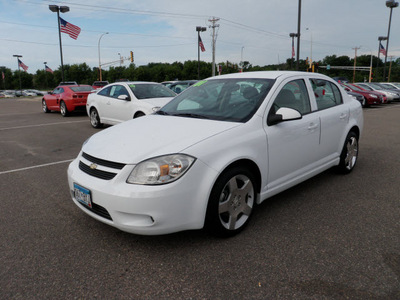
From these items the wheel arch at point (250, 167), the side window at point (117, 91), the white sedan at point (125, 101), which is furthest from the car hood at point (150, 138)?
the side window at point (117, 91)

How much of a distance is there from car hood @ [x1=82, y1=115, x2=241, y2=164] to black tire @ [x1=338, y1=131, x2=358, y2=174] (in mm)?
2381

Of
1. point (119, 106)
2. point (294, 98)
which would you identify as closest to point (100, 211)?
point (294, 98)

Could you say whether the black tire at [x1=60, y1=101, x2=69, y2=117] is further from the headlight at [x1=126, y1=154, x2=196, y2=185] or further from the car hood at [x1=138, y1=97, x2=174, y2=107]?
the headlight at [x1=126, y1=154, x2=196, y2=185]

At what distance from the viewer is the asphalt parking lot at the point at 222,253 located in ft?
7.71

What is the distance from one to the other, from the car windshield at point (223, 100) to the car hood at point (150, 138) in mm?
199

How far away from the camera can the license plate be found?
286 centimetres

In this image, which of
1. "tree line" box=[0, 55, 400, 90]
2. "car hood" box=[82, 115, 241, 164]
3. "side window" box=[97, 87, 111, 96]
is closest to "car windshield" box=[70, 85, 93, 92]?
"side window" box=[97, 87, 111, 96]

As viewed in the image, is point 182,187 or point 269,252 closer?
point 182,187

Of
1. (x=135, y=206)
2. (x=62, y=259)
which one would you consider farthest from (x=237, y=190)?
(x=62, y=259)

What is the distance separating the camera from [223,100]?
3.70m

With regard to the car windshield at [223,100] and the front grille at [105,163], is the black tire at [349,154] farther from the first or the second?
the front grille at [105,163]

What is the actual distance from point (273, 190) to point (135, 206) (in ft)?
5.07

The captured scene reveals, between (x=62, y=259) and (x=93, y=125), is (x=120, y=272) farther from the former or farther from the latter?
A: (x=93, y=125)

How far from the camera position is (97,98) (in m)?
10.3
